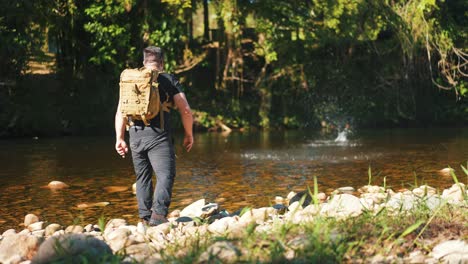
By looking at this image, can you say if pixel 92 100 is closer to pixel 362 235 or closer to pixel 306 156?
pixel 306 156

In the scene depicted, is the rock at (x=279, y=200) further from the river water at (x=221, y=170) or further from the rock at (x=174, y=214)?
the rock at (x=174, y=214)

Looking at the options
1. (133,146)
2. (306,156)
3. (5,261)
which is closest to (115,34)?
(306,156)

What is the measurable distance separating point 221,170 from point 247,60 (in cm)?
1424

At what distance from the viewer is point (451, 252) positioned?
439 centimetres

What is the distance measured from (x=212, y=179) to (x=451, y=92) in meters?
19.9

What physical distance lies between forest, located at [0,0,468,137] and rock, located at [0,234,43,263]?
14770 millimetres

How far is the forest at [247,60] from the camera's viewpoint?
70.5 ft

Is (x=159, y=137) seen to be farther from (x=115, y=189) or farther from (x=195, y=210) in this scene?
(x=115, y=189)

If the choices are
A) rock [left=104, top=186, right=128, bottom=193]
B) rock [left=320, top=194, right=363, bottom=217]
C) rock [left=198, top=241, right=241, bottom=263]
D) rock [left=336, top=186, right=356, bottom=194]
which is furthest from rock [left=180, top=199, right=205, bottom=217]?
rock [left=198, top=241, right=241, bottom=263]

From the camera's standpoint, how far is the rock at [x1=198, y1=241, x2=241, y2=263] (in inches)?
165

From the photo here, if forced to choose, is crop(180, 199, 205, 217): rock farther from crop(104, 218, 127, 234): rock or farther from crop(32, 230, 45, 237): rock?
crop(32, 230, 45, 237): rock

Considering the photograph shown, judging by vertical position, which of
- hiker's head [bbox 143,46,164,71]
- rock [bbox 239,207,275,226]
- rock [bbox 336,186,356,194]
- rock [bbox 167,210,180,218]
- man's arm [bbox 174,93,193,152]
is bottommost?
rock [bbox 336,186,356,194]

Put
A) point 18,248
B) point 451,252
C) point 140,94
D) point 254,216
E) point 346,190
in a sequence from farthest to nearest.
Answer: point 346,190 < point 254,216 < point 140,94 < point 18,248 < point 451,252

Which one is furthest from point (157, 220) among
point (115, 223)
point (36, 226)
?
point (36, 226)
